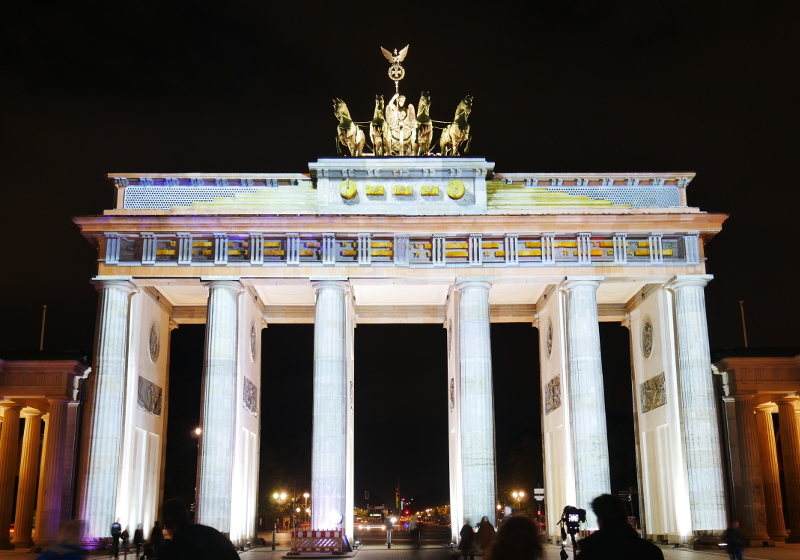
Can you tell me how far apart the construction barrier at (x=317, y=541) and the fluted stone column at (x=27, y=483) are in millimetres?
16441

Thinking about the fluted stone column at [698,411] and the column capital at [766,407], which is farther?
the column capital at [766,407]

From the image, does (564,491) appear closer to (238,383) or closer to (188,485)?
(238,383)

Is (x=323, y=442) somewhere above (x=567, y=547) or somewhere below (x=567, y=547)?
above

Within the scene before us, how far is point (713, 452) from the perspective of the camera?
3581 cm

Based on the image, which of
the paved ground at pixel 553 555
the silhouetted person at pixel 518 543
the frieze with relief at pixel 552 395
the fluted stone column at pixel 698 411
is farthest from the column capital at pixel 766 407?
the silhouetted person at pixel 518 543

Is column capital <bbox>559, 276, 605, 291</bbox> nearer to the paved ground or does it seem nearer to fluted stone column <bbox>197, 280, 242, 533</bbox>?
the paved ground

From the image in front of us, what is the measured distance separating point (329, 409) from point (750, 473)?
790 inches

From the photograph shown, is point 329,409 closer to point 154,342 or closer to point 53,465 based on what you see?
point 154,342

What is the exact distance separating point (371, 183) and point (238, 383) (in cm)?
1087

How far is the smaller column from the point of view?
38.7m

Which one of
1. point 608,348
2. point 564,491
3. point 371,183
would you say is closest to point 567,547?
point 564,491

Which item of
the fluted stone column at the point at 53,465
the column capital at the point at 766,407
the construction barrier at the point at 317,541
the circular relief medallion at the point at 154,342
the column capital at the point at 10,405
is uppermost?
the circular relief medallion at the point at 154,342

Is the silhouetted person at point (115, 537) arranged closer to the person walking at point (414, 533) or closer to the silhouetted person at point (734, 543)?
the person walking at point (414, 533)

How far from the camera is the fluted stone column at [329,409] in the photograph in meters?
35.4
